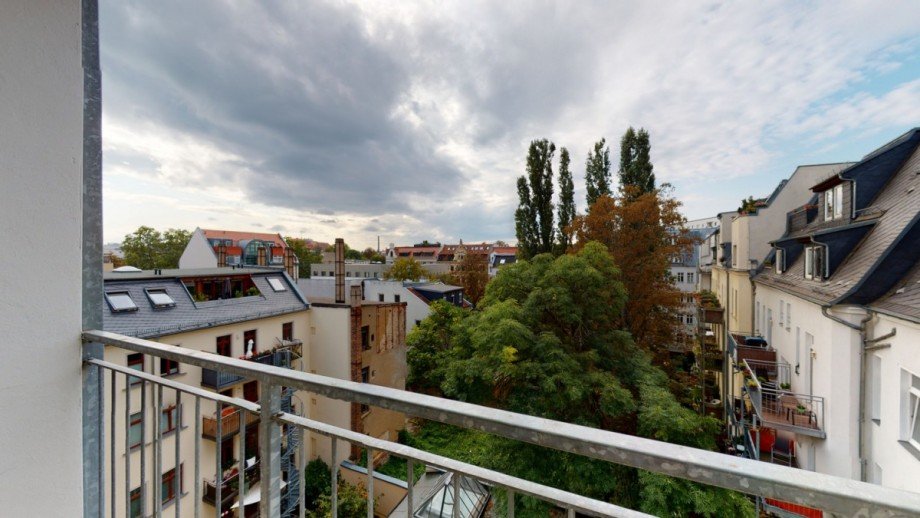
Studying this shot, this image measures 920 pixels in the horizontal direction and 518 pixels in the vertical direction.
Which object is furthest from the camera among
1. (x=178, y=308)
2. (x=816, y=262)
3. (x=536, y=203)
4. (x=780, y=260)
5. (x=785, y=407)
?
(x=536, y=203)

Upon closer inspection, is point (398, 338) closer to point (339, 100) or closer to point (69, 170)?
point (339, 100)

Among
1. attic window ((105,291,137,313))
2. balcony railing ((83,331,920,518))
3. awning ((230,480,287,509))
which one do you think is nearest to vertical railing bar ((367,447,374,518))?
balcony railing ((83,331,920,518))

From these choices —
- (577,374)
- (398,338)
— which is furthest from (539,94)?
(398,338)

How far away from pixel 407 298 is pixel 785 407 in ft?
57.1

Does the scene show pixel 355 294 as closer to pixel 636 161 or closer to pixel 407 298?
pixel 407 298

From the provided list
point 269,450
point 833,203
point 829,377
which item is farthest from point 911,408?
point 269,450

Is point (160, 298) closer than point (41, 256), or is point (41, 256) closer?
point (41, 256)

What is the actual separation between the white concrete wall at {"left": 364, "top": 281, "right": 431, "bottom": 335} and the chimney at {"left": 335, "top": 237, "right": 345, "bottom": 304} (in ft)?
25.2

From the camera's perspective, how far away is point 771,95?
27.4ft

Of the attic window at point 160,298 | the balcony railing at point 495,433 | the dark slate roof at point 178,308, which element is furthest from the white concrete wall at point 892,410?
the attic window at point 160,298

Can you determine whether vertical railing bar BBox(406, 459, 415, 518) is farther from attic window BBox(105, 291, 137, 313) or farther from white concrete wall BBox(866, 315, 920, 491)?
attic window BBox(105, 291, 137, 313)

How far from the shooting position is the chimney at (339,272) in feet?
43.7

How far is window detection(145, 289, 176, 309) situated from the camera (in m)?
9.20

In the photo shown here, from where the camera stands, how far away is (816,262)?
773cm
